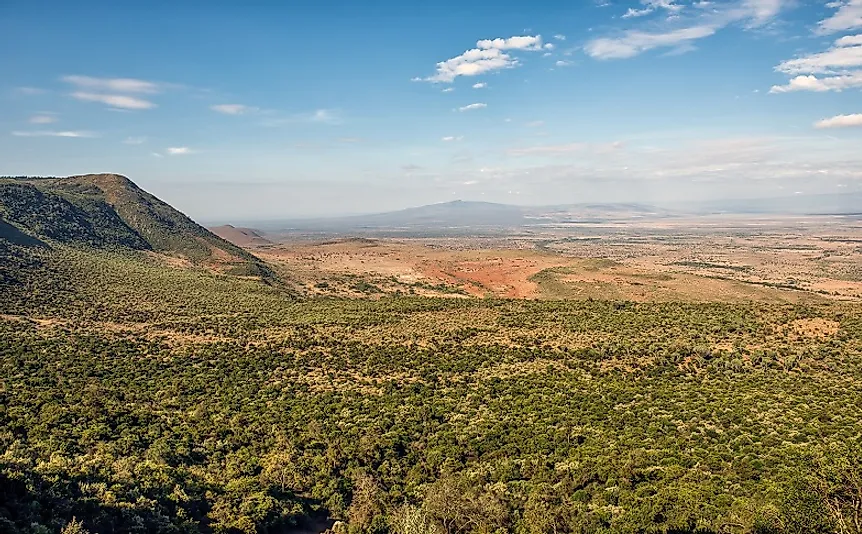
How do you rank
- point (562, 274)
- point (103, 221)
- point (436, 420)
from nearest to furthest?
point (436, 420), point (562, 274), point (103, 221)

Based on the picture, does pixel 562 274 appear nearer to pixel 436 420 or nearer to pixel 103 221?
pixel 436 420

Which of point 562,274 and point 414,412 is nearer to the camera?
point 414,412

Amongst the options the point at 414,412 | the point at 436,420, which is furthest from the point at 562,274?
the point at 436,420

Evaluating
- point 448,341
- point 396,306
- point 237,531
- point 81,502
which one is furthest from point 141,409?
point 396,306

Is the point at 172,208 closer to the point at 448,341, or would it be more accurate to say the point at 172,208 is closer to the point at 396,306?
the point at 396,306

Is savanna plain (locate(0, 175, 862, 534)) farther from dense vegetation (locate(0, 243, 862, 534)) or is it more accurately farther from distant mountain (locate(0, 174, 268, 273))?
distant mountain (locate(0, 174, 268, 273))

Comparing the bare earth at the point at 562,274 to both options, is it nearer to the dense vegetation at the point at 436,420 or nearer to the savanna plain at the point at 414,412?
the savanna plain at the point at 414,412
